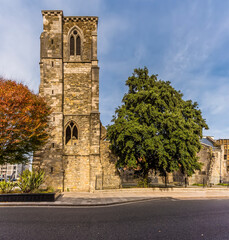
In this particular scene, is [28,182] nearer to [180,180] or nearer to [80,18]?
[80,18]

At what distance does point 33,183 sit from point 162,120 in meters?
10.9

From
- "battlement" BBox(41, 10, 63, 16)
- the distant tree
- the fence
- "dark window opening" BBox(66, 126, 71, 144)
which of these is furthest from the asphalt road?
"battlement" BBox(41, 10, 63, 16)

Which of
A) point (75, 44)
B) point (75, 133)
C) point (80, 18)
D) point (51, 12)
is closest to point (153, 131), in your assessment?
point (75, 133)

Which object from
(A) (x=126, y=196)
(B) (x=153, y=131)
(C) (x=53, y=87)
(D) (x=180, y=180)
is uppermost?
(C) (x=53, y=87)

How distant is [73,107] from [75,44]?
7003 millimetres

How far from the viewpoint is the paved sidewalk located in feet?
43.7

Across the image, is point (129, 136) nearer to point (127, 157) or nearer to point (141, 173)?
point (127, 157)

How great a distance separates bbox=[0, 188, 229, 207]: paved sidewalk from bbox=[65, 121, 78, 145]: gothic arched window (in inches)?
222

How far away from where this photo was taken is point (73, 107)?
75.0ft

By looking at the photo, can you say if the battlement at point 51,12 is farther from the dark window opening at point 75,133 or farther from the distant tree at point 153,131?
the dark window opening at point 75,133

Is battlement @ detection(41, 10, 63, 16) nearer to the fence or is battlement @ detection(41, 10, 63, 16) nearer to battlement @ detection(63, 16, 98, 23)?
battlement @ detection(63, 16, 98, 23)

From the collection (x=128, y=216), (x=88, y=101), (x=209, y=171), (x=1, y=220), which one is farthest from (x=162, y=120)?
(x=209, y=171)

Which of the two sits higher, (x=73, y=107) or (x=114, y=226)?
(x=73, y=107)

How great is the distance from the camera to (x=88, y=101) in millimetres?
22953
